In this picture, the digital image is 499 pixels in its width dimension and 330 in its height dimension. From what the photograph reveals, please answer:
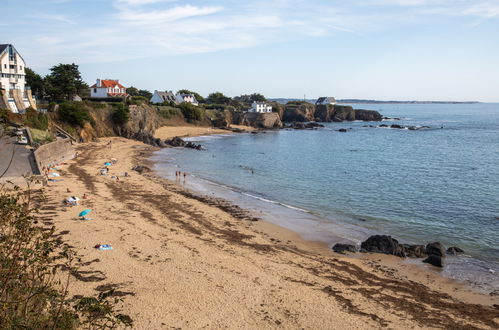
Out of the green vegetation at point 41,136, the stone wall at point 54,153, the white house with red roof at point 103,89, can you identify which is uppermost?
the white house with red roof at point 103,89

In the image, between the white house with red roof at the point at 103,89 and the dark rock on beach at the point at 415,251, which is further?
the white house with red roof at the point at 103,89

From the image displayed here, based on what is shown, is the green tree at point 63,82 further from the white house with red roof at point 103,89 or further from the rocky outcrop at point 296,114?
the rocky outcrop at point 296,114

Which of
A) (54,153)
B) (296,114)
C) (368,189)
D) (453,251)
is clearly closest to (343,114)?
(296,114)

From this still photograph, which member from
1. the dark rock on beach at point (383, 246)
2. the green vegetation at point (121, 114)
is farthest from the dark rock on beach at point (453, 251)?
the green vegetation at point (121, 114)

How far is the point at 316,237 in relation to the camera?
23797 millimetres

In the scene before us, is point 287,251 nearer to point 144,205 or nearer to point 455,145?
point 144,205

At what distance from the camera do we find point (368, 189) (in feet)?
123

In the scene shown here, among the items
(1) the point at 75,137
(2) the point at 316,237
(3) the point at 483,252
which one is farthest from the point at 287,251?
(1) the point at 75,137

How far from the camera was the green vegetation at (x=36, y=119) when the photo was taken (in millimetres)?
46562

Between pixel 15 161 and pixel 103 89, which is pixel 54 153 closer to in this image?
pixel 15 161

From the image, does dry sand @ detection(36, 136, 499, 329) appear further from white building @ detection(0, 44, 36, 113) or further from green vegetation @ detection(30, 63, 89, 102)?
green vegetation @ detection(30, 63, 89, 102)

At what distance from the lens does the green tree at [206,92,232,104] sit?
140m

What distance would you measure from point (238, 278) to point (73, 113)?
47504mm

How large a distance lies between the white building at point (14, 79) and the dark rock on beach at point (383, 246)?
151 ft
